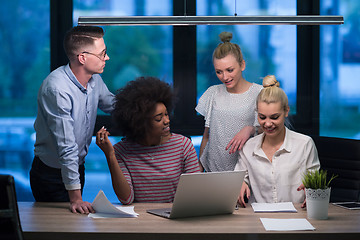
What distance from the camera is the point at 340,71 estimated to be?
4.16 meters

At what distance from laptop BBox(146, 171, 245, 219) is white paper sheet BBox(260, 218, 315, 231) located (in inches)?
6.9

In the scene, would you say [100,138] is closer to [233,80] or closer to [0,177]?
[0,177]

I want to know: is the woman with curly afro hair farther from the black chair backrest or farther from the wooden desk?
the black chair backrest

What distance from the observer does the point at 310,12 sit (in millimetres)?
4121

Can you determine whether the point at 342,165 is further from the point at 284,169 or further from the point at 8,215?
the point at 8,215

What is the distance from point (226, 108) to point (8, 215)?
5.97 feet

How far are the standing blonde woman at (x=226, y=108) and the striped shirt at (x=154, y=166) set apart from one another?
1.68ft

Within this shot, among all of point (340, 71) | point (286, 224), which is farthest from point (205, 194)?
point (340, 71)

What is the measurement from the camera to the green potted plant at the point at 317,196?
6.56 ft

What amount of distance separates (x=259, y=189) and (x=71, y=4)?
2.52 m

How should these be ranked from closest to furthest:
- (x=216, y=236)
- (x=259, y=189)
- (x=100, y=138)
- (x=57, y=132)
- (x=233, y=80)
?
(x=216, y=236) < (x=100, y=138) < (x=57, y=132) < (x=259, y=189) < (x=233, y=80)

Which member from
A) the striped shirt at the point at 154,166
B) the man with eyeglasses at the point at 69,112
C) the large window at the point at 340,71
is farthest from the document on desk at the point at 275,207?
the large window at the point at 340,71

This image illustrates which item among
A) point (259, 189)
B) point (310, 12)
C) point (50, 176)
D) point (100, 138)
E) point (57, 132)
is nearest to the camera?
point (100, 138)

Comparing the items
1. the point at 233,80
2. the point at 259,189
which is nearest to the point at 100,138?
the point at 259,189
